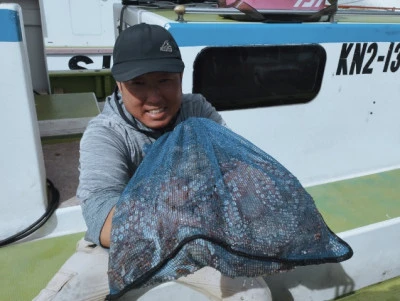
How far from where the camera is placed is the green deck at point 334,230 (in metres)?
1.76

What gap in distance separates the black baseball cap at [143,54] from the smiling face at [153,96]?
35 mm

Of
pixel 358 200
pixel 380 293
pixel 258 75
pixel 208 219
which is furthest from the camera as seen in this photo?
pixel 358 200

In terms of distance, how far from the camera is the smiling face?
128 centimetres

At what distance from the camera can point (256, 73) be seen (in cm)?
234

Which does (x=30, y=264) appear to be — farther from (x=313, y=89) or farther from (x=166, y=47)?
(x=313, y=89)

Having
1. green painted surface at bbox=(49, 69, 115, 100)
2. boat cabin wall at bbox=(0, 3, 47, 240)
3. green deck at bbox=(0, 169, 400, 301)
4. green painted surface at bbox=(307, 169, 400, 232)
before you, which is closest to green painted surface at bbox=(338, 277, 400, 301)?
green deck at bbox=(0, 169, 400, 301)

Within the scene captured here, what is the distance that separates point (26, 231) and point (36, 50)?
356cm

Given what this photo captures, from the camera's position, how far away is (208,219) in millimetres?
996

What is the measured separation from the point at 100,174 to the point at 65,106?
262 cm

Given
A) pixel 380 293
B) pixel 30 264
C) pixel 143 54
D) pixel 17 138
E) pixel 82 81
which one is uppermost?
pixel 143 54

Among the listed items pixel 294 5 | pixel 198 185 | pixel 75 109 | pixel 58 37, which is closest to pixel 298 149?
pixel 294 5

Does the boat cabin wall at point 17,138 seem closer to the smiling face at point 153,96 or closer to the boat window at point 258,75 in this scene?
the smiling face at point 153,96

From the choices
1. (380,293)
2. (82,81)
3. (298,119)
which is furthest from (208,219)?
(82,81)

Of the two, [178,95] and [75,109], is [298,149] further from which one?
[75,109]
